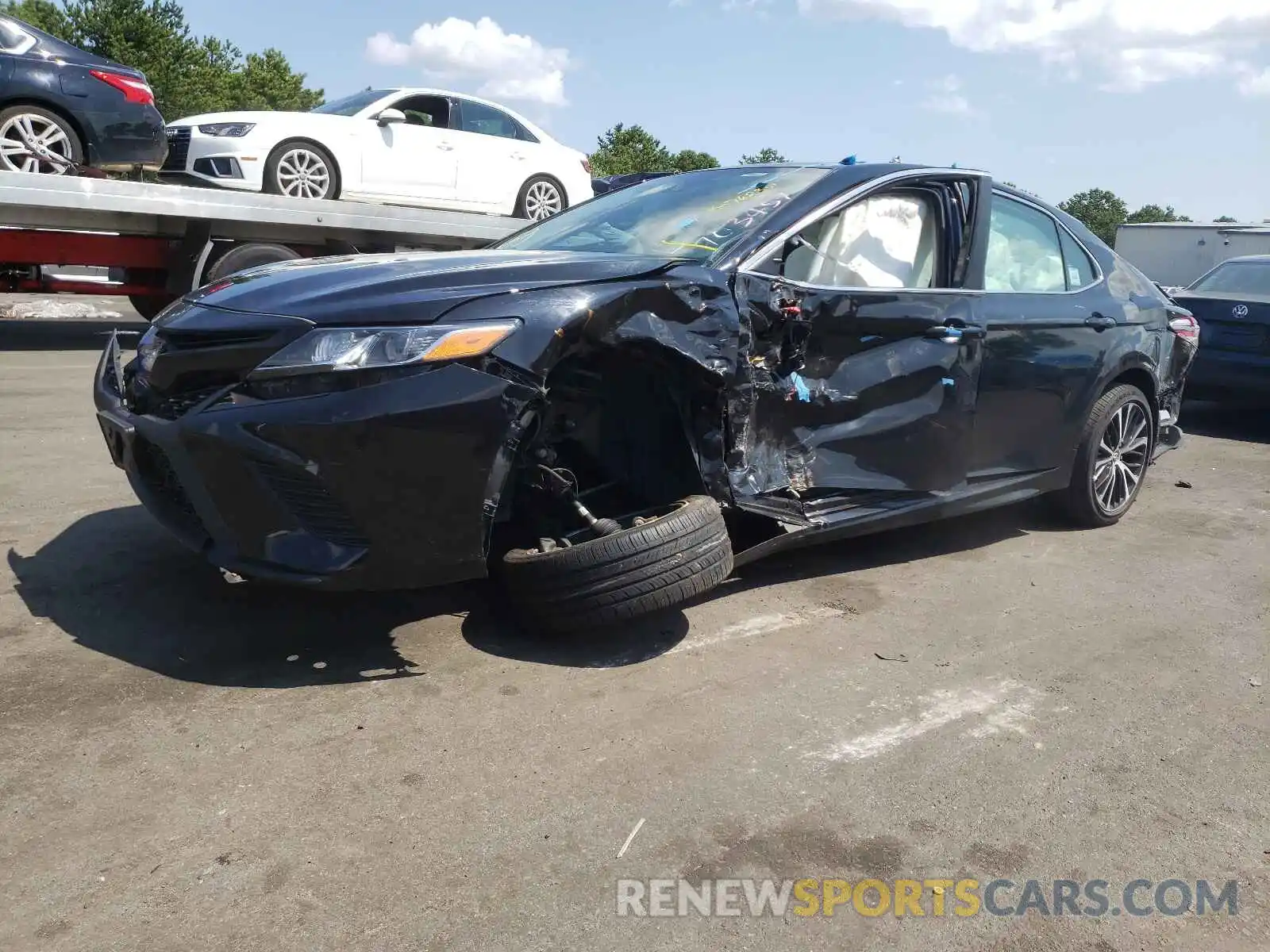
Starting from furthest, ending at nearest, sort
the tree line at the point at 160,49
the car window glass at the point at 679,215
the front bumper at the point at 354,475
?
the tree line at the point at 160,49, the car window glass at the point at 679,215, the front bumper at the point at 354,475

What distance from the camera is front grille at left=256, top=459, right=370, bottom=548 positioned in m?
3.25

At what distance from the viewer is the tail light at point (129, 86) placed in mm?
9484

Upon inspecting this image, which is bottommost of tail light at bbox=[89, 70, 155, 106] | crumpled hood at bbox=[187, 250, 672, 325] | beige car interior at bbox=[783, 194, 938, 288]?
crumpled hood at bbox=[187, 250, 672, 325]

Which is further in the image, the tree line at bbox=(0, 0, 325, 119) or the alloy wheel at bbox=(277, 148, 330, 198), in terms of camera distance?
the tree line at bbox=(0, 0, 325, 119)

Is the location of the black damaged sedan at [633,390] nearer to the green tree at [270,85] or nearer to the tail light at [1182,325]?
the tail light at [1182,325]

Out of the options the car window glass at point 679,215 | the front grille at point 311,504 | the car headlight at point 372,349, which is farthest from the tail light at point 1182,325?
the front grille at point 311,504

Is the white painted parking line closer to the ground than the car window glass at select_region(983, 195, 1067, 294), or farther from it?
closer to the ground

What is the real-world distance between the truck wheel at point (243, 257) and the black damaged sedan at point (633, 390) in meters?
5.77

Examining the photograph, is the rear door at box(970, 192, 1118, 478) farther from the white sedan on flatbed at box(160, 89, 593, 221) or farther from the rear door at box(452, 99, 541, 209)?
the rear door at box(452, 99, 541, 209)

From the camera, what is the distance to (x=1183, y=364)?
20.8ft

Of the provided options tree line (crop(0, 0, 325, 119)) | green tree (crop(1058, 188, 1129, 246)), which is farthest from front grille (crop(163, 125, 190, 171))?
green tree (crop(1058, 188, 1129, 246))

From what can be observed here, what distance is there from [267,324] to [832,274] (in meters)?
2.14

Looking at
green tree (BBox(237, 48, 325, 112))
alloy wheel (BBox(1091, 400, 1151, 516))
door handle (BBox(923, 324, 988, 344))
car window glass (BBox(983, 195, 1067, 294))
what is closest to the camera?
door handle (BBox(923, 324, 988, 344))

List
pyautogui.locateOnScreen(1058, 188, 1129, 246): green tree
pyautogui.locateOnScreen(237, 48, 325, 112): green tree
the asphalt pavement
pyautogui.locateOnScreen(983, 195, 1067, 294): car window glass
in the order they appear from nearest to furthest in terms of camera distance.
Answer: the asphalt pavement, pyautogui.locateOnScreen(983, 195, 1067, 294): car window glass, pyautogui.locateOnScreen(237, 48, 325, 112): green tree, pyautogui.locateOnScreen(1058, 188, 1129, 246): green tree
